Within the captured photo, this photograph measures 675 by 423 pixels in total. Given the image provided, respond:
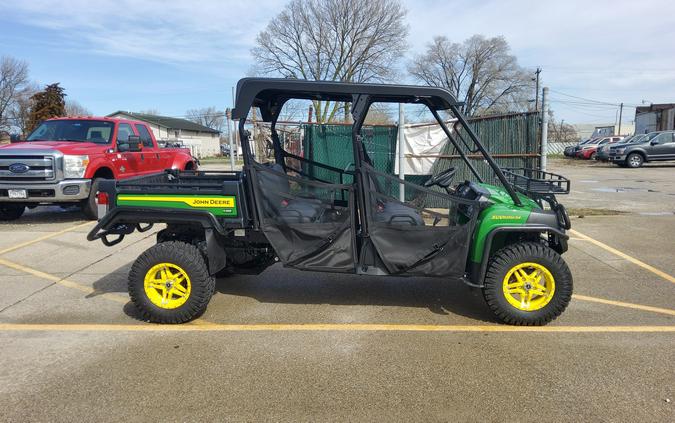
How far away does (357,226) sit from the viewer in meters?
4.20

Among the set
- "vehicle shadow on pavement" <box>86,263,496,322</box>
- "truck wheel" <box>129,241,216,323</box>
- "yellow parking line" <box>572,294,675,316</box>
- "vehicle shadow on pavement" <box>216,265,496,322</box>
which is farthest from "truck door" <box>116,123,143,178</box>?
"yellow parking line" <box>572,294,675,316</box>

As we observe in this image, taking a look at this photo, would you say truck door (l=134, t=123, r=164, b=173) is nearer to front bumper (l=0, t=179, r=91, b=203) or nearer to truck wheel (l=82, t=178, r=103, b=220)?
truck wheel (l=82, t=178, r=103, b=220)

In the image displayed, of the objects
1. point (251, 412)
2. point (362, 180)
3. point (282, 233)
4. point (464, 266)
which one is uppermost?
point (362, 180)

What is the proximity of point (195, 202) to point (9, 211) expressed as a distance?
305 inches

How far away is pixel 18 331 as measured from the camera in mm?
4148

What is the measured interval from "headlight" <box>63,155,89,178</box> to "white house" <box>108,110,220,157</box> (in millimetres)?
48247

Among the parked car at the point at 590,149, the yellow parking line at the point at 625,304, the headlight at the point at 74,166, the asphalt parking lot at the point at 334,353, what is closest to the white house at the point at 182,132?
the parked car at the point at 590,149

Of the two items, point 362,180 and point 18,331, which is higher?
point 362,180

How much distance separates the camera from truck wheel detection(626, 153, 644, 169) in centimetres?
2417

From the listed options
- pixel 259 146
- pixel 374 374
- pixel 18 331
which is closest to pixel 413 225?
pixel 374 374

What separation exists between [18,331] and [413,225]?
364cm

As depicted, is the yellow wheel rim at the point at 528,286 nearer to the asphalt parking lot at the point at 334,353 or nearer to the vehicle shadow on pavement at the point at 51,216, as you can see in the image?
the asphalt parking lot at the point at 334,353

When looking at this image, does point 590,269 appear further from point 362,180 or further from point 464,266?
point 362,180

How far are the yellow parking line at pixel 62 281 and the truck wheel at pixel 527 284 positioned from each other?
373cm
